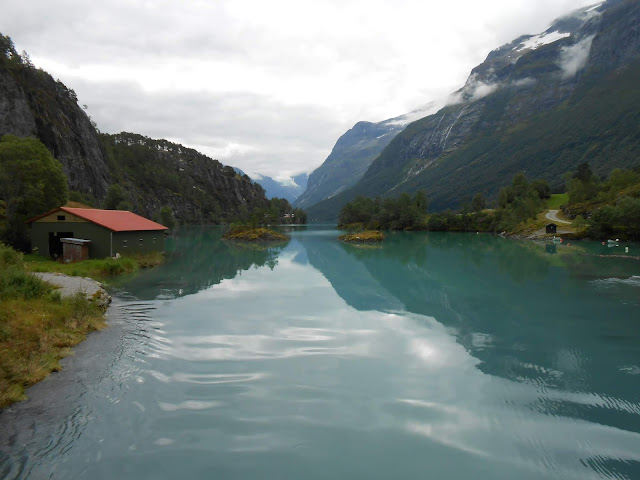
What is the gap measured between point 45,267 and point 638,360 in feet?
103

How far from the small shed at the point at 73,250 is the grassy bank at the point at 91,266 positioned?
94 cm

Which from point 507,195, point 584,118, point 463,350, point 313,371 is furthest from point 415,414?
point 584,118

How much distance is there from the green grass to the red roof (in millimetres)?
103461

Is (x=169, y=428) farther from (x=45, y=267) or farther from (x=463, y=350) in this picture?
(x=45, y=267)

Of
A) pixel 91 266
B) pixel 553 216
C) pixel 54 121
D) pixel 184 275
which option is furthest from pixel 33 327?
pixel 553 216

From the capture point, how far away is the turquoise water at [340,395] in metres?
7.35

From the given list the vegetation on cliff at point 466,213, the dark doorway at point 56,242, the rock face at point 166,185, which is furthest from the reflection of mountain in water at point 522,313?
the rock face at point 166,185

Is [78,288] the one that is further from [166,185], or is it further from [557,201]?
[166,185]

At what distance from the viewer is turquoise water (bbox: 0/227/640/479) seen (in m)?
7.35

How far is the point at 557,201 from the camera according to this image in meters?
111

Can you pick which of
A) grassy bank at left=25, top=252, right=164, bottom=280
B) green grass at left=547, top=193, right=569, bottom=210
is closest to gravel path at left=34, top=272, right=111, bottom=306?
grassy bank at left=25, top=252, right=164, bottom=280

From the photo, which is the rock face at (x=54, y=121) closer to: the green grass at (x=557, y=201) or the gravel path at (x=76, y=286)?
the gravel path at (x=76, y=286)

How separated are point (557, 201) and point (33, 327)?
124 meters

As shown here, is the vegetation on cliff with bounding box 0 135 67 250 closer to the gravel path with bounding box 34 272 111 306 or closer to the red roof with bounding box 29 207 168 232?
the red roof with bounding box 29 207 168 232
